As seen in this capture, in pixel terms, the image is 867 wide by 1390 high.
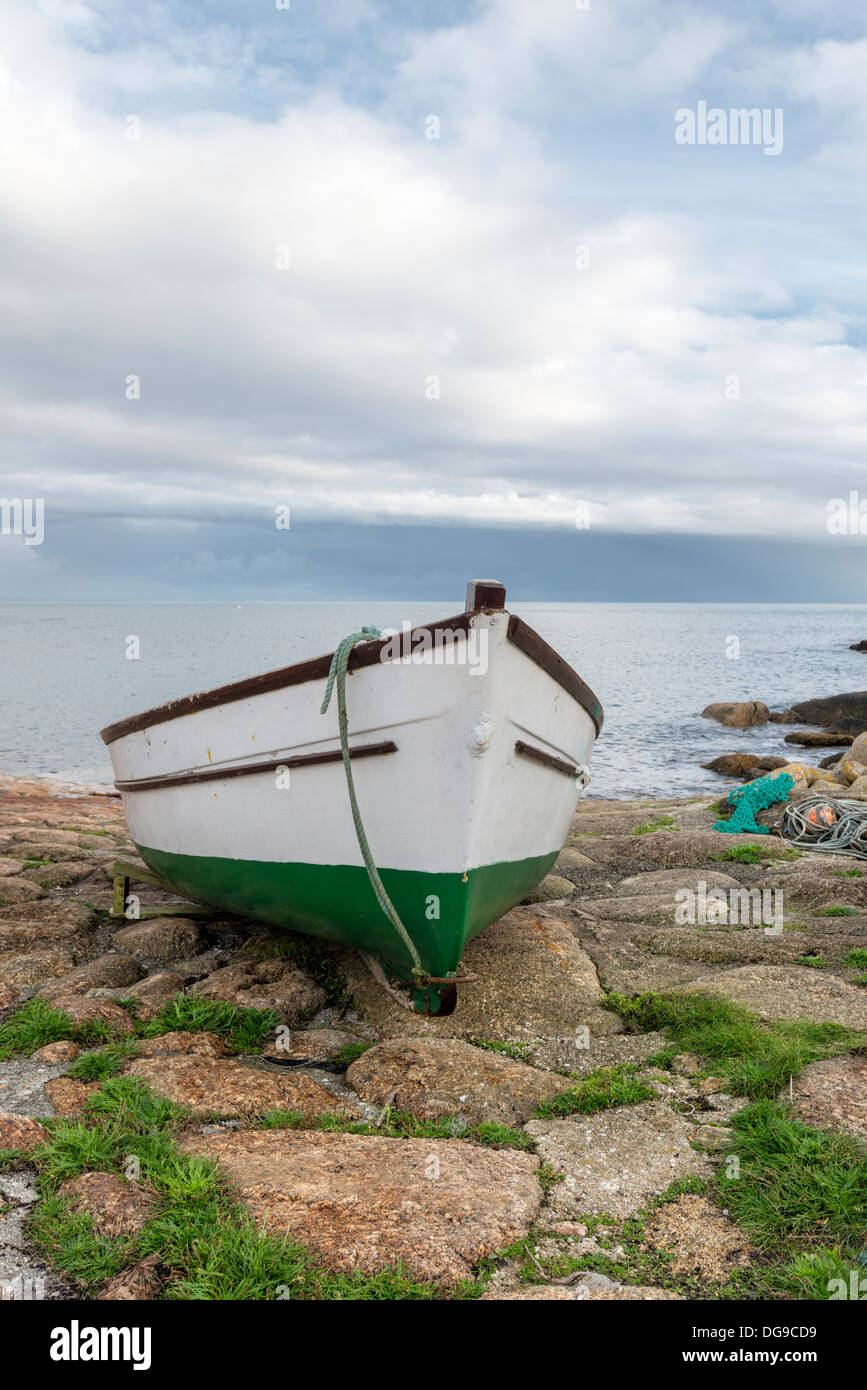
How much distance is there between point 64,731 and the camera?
29.5 metres

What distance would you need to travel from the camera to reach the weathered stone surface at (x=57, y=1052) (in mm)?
4492

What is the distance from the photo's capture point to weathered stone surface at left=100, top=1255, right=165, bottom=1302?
110 inches

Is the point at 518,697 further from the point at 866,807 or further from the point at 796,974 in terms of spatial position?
the point at 866,807

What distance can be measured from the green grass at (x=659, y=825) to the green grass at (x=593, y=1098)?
754cm

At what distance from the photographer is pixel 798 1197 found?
3.26 meters

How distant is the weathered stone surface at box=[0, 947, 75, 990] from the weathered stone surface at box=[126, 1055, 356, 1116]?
5.21 ft

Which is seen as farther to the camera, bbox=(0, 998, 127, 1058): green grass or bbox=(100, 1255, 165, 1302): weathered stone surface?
bbox=(0, 998, 127, 1058): green grass

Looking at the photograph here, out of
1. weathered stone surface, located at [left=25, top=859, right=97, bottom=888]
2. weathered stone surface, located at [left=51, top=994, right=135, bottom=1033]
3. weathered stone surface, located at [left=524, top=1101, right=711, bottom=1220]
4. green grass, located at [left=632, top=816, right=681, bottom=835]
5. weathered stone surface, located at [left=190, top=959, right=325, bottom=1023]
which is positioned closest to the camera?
weathered stone surface, located at [left=524, top=1101, right=711, bottom=1220]

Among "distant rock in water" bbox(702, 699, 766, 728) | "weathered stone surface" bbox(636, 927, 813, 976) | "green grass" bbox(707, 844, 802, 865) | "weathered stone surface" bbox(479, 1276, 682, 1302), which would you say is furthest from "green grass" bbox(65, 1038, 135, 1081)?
"distant rock in water" bbox(702, 699, 766, 728)

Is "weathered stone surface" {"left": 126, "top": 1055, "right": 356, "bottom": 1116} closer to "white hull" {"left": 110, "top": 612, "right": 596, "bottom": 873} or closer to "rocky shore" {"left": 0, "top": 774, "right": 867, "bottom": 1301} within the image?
"rocky shore" {"left": 0, "top": 774, "right": 867, "bottom": 1301}

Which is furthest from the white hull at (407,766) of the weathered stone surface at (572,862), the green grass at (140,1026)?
the weathered stone surface at (572,862)
